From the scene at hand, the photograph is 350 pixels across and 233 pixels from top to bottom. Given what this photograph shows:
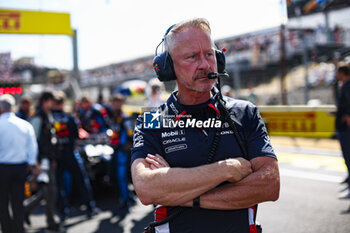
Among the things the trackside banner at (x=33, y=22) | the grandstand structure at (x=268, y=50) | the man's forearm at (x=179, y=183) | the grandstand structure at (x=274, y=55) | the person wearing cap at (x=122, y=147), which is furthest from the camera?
the grandstand structure at (x=268, y=50)

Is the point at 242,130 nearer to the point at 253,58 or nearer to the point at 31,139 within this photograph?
the point at 31,139

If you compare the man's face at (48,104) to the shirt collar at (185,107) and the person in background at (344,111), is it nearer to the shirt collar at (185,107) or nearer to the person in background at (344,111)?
the shirt collar at (185,107)

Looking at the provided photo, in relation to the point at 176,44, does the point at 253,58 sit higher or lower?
higher

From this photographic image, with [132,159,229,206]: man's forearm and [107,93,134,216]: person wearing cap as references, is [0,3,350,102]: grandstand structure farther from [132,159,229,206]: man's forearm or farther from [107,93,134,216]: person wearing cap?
[132,159,229,206]: man's forearm

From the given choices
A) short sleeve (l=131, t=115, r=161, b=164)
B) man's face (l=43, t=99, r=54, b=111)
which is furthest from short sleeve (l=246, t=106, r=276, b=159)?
man's face (l=43, t=99, r=54, b=111)

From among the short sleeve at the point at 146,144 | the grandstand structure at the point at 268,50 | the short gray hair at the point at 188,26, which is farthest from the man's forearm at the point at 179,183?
the grandstand structure at the point at 268,50

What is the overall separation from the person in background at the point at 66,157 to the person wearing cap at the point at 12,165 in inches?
41.3

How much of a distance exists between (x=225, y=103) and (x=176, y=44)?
1.31 ft

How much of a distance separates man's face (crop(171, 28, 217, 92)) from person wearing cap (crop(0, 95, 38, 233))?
11.0 ft

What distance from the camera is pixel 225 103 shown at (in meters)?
1.88

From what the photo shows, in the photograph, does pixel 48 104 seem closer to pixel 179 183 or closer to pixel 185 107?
pixel 185 107

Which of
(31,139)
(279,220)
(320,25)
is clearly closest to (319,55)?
(320,25)

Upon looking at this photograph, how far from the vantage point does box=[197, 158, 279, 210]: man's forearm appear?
166 cm

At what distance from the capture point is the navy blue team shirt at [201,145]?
1708mm
